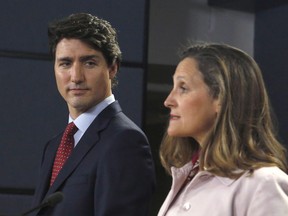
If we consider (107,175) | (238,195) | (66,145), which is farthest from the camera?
(66,145)

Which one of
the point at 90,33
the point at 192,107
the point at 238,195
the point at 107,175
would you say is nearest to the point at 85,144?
the point at 107,175

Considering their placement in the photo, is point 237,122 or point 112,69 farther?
point 112,69

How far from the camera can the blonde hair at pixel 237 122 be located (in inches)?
51.6

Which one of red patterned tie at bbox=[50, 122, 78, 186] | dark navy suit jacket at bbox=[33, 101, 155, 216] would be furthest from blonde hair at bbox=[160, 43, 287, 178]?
red patterned tie at bbox=[50, 122, 78, 186]

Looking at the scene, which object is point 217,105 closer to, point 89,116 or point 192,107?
point 192,107

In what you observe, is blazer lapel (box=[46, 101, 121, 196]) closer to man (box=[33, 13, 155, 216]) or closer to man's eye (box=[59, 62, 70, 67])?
man (box=[33, 13, 155, 216])

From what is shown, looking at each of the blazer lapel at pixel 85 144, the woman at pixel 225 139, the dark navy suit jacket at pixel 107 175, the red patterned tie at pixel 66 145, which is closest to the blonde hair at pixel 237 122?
the woman at pixel 225 139

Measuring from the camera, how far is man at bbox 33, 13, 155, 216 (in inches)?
63.9

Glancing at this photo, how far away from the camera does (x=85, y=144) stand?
174 centimetres

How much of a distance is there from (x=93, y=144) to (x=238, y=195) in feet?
1.71

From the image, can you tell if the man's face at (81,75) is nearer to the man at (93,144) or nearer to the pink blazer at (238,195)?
the man at (93,144)

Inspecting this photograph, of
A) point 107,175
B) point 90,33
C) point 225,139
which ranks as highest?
point 90,33

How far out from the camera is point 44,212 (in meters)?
1.70

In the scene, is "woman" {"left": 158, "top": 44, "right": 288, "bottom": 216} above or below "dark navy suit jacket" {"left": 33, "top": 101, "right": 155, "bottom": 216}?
above
